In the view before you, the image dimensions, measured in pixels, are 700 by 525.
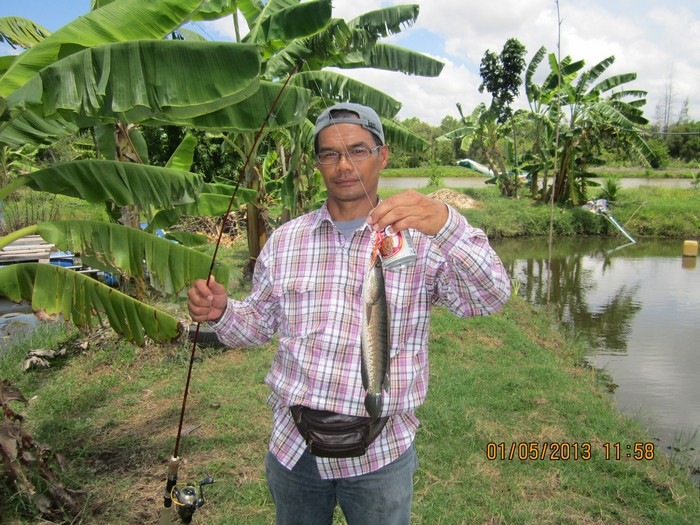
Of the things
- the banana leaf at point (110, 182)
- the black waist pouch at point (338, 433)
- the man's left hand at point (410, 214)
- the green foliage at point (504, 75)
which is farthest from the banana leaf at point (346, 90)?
the green foliage at point (504, 75)

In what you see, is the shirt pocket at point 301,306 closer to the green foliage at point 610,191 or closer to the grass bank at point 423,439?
the grass bank at point 423,439

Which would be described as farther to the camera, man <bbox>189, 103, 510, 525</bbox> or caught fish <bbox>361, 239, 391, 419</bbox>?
man <bbox>189, 103, 510, 525</bbox>

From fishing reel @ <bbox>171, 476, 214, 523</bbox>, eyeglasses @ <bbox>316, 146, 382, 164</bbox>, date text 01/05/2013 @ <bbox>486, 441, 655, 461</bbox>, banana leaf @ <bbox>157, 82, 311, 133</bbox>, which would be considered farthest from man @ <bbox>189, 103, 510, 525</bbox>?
date text 01/05/2013 @ <bbox>486, 441, 655, 461</bbox>

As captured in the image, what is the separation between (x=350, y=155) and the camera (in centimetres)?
183

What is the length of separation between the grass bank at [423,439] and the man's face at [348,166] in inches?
87.8

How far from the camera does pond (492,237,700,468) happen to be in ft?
20.1

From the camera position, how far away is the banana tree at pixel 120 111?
95.5 inches

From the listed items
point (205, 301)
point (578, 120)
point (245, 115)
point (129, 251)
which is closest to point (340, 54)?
point (245, 115)

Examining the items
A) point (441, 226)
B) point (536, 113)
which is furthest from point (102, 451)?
point (536, 113)

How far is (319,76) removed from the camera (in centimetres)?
663

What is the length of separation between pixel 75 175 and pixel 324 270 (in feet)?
6.73

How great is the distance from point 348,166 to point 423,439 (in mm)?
2921

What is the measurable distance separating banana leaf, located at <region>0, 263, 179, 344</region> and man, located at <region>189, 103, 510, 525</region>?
5.06 ft

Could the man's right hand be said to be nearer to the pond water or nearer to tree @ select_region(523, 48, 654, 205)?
the pond water
